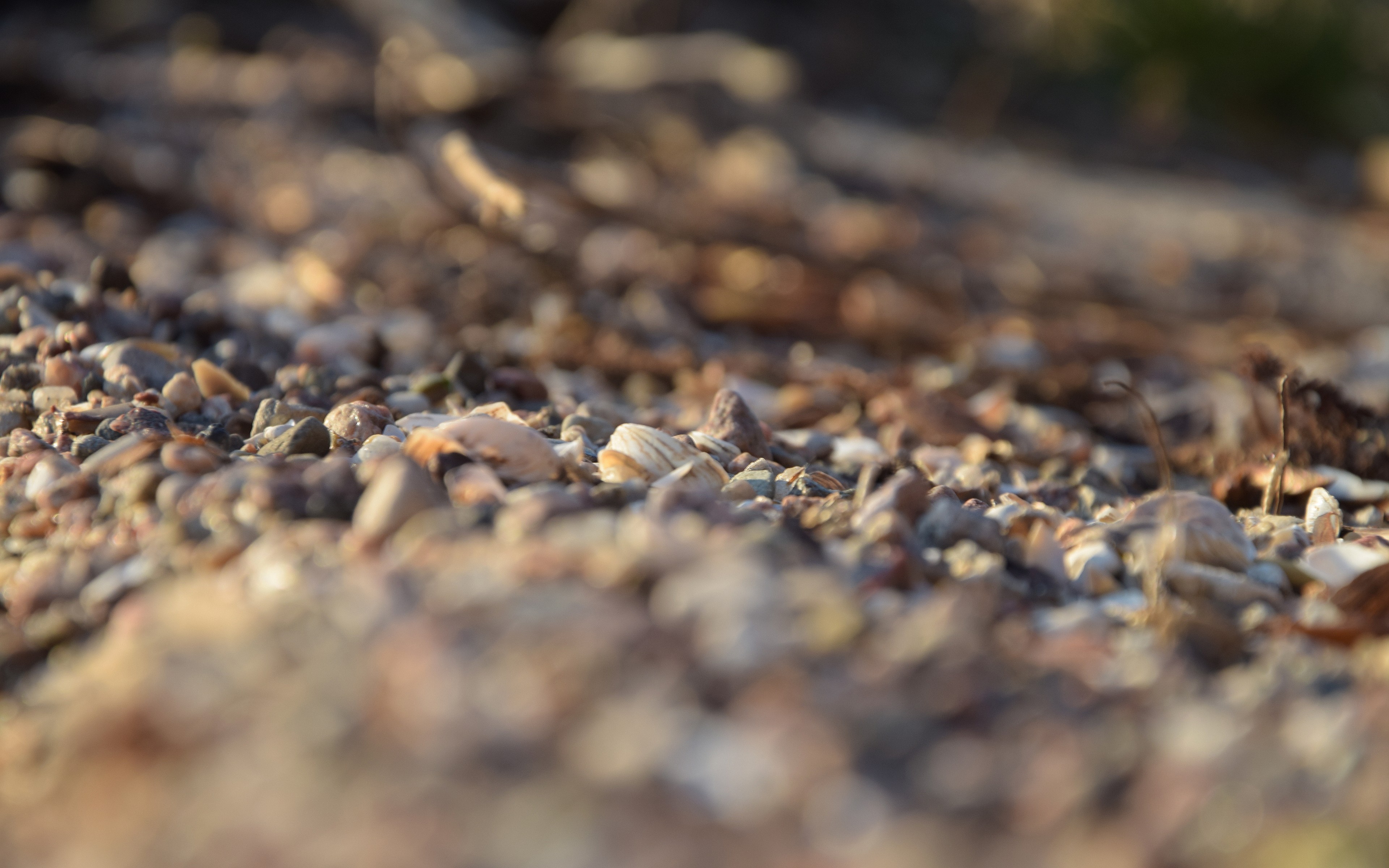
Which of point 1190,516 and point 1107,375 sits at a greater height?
point 1190,516

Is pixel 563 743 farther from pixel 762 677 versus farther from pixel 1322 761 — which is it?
pixel 1322 761

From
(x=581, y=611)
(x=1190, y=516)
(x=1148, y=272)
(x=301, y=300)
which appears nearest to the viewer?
(x=581, y=611)

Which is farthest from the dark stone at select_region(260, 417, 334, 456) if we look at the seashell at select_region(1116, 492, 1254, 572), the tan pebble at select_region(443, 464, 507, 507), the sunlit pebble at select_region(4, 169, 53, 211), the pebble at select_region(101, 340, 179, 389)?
the sunlit pebble at select_region(4, 169, 53, 211)

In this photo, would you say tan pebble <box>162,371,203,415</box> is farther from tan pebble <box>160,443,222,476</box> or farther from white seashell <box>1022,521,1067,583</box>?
white seashell <box>1022,521,1067,583</box>

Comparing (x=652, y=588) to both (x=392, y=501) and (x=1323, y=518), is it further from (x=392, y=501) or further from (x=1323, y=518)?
(x=1323, y=518)

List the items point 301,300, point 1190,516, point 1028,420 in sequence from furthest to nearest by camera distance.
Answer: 1. point 301,300
2. point 1028,420
3. point 1190,516

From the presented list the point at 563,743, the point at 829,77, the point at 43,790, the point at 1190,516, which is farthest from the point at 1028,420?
the point at 829,77

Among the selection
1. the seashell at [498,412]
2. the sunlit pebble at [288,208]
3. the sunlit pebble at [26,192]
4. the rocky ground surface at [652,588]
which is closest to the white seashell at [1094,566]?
the rocky ground surface at [652,588]
